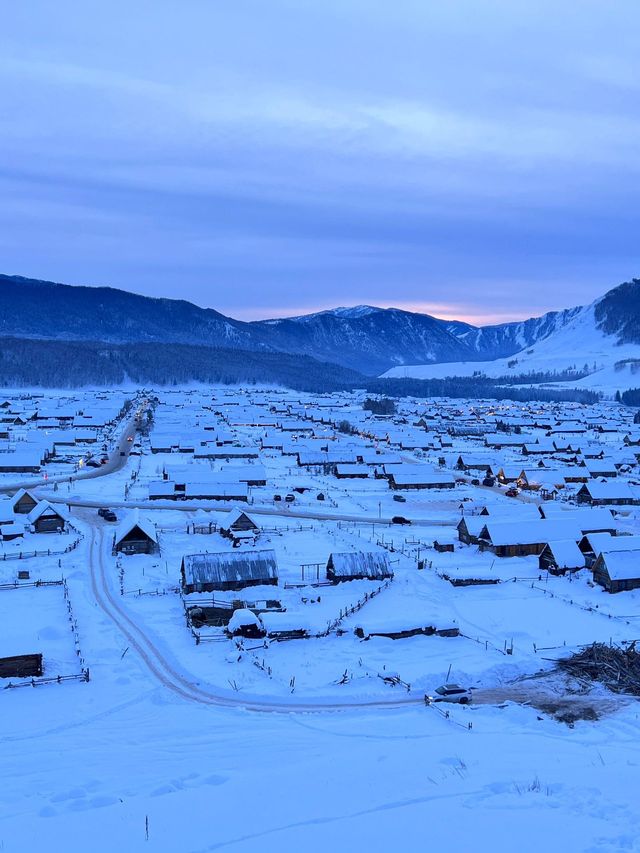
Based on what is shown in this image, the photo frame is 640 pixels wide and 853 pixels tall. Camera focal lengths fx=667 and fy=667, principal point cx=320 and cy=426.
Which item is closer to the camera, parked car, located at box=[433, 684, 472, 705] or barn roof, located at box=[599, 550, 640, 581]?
parked car, located at box=[433, 684, 472, 705]

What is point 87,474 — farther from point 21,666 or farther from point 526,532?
point 21,666

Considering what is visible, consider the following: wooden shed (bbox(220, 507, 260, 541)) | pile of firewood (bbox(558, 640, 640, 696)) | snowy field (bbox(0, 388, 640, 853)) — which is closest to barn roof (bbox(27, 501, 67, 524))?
snowy field (bbox(0, 388, 640, 853))

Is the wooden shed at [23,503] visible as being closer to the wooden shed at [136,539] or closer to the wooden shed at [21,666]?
the wooden shed at [136,539]

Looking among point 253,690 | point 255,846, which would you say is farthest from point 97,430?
point 255,846

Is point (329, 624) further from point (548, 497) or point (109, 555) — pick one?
point (548, 497)

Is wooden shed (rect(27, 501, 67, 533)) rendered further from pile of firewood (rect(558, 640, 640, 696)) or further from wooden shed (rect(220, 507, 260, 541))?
pile of firewood (rect(558, 640, 640, 696))
